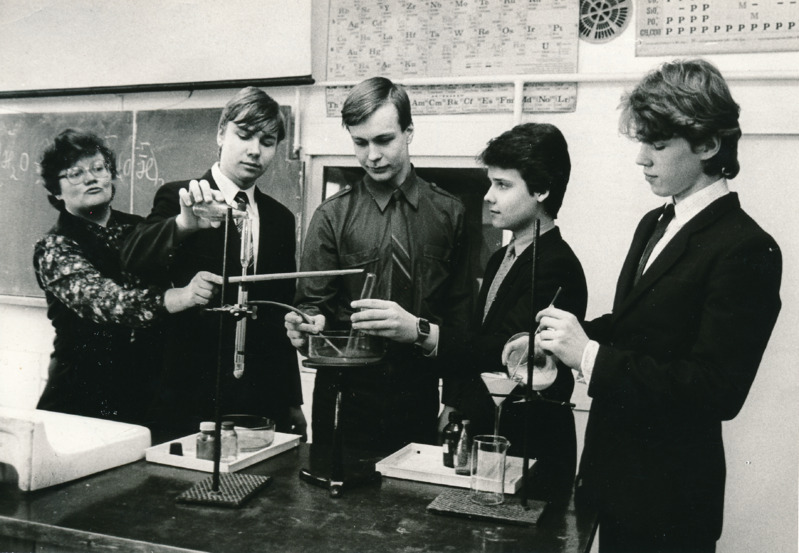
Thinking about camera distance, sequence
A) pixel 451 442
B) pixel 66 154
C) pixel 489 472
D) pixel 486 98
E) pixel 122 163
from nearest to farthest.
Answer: pixel 489 472
pixel 451 442
pixel 486 98
pixel 66 154
pixel 122 163

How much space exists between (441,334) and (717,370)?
85 centimetres

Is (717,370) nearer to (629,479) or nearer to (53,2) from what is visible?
(629,479)

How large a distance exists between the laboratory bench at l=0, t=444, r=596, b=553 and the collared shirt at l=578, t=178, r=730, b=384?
32 cm

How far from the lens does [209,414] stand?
2.58 metres

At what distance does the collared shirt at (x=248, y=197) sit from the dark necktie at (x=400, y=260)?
565 millimetres

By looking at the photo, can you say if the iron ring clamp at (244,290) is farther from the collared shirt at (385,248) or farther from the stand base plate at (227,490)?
the stand base plate at (227,490)

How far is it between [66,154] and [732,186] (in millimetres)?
2945

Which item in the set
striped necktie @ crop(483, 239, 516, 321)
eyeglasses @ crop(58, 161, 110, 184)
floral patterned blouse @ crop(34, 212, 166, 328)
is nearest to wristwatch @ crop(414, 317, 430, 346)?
striped necktie @ crop(483, 239, 516, 321)

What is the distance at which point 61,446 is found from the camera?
1.63m

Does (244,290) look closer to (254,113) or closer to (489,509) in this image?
(254,113)

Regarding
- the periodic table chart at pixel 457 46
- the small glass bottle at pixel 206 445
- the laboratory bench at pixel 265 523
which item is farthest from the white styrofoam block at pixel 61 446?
the periodic table chart at pixel 457 46

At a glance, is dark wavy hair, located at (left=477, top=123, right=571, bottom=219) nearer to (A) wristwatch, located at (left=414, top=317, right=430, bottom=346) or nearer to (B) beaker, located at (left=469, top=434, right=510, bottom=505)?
(A) wristwatch, located at (left=414, top=317, right=430, bottom=346)

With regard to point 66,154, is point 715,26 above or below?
above

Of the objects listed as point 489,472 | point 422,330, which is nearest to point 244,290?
point 422,330
